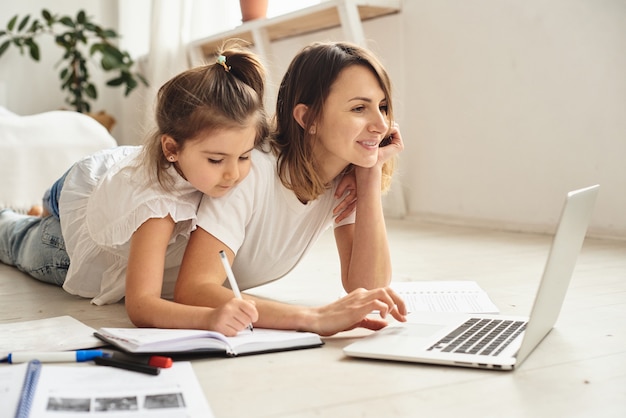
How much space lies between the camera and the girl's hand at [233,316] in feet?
3.68

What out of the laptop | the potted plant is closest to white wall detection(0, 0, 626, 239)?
the laptop

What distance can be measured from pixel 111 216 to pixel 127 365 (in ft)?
1.51

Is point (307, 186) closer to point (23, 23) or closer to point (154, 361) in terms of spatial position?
point (154, 361)

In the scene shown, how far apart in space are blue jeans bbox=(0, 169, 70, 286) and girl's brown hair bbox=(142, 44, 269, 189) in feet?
1.78

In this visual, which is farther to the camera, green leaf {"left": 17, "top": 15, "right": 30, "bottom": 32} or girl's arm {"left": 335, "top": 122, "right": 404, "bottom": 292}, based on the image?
green leaf {"left": 17, "top": 15, "right": 30, "bottom": 32}

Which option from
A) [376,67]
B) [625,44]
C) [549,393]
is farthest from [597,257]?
[549,393]

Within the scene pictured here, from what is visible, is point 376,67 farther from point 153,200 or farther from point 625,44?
point 625,44

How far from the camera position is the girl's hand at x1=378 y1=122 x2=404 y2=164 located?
1499mm

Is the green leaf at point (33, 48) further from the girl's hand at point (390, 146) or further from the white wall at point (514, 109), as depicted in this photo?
the girl's hand at point (390, 146)

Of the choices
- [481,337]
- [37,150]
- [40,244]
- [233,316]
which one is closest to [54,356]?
[233,316]

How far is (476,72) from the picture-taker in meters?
3.00

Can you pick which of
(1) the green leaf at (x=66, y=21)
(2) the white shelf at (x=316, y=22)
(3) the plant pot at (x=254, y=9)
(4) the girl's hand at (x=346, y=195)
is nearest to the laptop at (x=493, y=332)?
(4) the girl's hand at (x=346, y=195)

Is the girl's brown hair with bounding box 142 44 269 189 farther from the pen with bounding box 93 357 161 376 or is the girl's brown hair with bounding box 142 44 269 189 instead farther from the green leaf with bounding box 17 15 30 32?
the green leaf with bounding box 17 15 30 32

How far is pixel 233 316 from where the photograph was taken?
113cm
